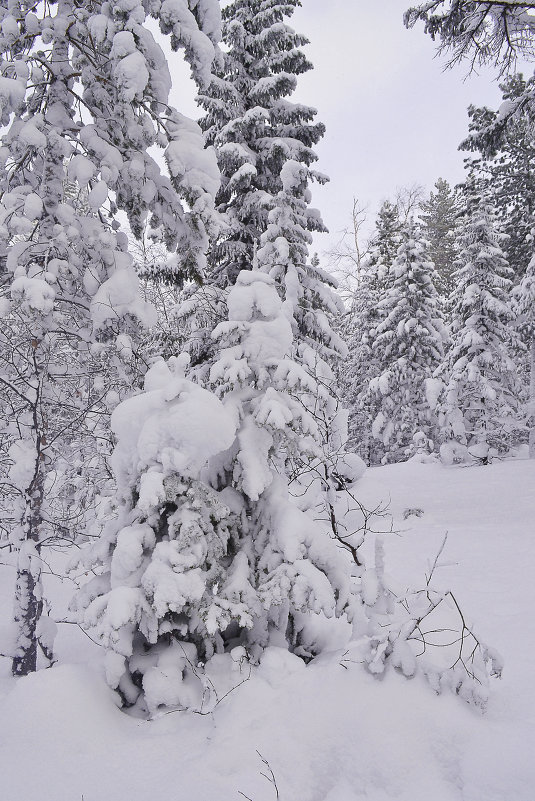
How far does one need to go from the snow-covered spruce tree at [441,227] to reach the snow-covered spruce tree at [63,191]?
3189 cm

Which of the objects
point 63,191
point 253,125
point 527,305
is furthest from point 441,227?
point 63,191

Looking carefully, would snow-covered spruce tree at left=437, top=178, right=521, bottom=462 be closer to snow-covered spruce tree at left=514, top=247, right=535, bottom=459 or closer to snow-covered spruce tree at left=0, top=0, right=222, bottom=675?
snow-covered spruce tree at left=514, top=247, right=535, bottom=459

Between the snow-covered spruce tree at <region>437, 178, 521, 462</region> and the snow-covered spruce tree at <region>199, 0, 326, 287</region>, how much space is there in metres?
9.32

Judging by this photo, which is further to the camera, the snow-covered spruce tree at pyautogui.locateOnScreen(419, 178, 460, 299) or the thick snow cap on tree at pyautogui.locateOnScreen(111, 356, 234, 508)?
the snow-covered spruce tree at pyautogui.locateOnScreen(419, 178, 460, 299)

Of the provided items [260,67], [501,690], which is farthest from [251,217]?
[501,690]

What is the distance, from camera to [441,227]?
36.7 m

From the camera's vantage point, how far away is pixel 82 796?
105 inches

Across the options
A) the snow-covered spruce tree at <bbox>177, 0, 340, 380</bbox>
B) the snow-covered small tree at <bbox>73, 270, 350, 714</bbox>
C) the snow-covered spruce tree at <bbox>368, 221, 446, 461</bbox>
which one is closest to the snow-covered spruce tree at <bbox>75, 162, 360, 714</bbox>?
the snow-covered small tree at <bbox>73, 270, 350, 714</bbox>

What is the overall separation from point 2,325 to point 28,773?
4586 millimetres

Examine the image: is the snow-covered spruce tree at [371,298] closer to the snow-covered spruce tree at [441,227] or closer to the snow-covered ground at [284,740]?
the snow-covered spruce tree at [441,227]

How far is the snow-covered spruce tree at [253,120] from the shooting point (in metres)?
10.9

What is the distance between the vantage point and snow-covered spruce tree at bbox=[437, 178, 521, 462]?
1791cm

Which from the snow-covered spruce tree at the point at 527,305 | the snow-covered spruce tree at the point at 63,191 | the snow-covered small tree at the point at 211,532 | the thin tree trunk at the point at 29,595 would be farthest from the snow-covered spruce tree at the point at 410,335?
the thin tree trunk at the point at 29,595

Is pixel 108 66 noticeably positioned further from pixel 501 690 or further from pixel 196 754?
pixel 501 690
